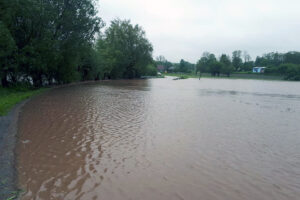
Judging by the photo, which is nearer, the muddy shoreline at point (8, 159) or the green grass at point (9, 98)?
the muddy shoreline at point (8, 159)

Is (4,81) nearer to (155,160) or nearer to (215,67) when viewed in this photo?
(155,160)

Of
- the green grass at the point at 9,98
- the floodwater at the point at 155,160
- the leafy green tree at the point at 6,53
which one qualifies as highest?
the leafy green tree at the point at 6,53

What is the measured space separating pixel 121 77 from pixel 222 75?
7794 centimetres

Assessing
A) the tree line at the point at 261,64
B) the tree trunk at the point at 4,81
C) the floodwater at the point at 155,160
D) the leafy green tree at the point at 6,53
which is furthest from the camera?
the tree line at the point at 261,64

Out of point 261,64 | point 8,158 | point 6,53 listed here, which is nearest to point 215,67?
point 261,64

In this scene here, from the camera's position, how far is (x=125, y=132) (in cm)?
1022

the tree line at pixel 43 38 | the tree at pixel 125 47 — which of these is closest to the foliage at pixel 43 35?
the tree line at pixel 43 38

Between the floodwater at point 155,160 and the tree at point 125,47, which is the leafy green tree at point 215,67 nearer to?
the tree at point 125,47

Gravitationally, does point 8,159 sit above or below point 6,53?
below

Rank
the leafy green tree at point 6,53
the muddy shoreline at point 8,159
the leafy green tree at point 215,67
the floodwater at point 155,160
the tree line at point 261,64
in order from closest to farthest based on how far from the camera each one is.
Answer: the muddy shoreline at point 8,159 < the floodwater at point 155,160 < the leafy green tree at point 6,53 < the tree line at point 261,64 < the leafy green tree at point 215,67

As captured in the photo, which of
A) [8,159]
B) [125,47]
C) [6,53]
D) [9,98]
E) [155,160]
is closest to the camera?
[8,159]

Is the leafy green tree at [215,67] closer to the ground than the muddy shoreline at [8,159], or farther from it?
farther from it

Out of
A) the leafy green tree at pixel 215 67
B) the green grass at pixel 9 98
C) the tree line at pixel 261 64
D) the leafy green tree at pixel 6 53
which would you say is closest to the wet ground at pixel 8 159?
the green grass at pixel 9 98

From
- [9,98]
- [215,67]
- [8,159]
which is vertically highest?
[215,67]
